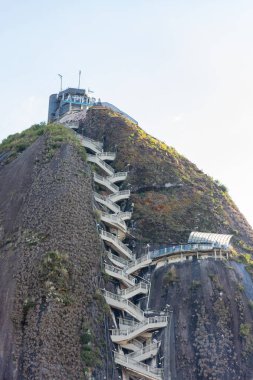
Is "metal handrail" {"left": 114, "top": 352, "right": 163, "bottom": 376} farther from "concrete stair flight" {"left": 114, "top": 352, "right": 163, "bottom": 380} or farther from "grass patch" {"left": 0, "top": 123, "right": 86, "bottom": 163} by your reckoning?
"grass patch" {"left": 0, "top": 123, "right": 86, "bottom": 163}

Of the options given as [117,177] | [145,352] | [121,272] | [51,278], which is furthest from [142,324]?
[117,177]

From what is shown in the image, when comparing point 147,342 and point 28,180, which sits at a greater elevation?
point 28,180

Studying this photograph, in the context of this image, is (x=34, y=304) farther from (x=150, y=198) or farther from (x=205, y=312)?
(x=150, y=198)

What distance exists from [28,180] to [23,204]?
13.9 ft

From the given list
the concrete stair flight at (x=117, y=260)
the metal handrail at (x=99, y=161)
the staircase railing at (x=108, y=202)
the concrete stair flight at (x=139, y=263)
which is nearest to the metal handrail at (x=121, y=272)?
the concrete stair flight at (x=139, y=263)

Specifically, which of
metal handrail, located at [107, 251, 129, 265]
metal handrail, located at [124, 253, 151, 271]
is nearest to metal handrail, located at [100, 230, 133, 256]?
metal handrail, located at [107, 251, 129, 265]

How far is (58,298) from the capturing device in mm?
46188

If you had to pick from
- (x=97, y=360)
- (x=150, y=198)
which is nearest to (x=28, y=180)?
(x=150, y=198)

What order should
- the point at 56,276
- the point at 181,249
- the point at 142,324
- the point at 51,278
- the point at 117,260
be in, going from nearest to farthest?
the point at 51,278 → the point at 56,276 → the point at 142,324 → the point at 181,249 → the point at 117,260

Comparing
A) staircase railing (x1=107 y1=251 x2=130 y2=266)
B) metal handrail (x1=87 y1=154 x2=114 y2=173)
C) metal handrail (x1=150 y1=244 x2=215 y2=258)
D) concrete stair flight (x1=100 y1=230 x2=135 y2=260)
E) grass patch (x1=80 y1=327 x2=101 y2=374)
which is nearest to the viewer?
grass patch (x1=80 y1=327 x2=101 y2=374)

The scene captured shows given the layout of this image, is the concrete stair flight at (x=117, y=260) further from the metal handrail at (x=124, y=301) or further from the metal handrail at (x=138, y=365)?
the metal handrail at (x=138, y=365)

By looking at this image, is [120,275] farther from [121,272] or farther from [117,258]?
[117,258]

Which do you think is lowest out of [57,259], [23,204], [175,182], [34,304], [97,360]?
[97,360]

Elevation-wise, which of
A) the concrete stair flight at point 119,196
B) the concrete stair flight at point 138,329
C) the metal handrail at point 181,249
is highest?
the concrete stair flight at point 119,196
